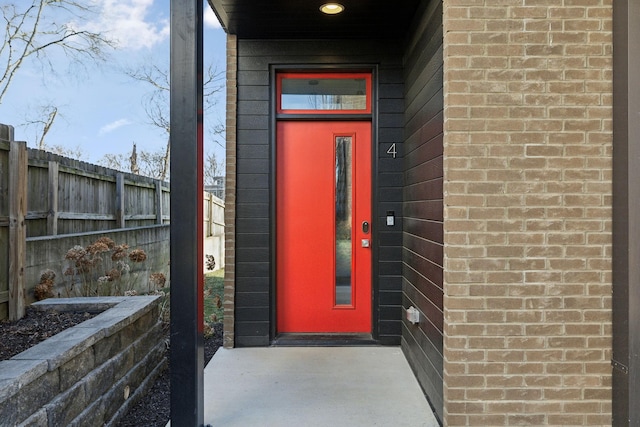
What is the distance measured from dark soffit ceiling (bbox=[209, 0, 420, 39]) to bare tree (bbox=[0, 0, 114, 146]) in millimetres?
4164

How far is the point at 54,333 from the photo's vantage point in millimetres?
2553

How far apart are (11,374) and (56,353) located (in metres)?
0.26

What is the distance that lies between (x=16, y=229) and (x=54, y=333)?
35.0 inches

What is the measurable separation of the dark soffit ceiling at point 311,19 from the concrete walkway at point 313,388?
264cm

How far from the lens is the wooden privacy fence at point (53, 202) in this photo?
9.63 ft

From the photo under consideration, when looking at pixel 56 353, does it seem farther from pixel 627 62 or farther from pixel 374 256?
pixel 627 62

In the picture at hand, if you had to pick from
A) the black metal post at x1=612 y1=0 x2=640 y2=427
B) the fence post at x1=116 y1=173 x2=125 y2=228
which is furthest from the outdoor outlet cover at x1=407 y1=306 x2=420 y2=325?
the fence post at x1=116 y1=173 x2=125 y2=228

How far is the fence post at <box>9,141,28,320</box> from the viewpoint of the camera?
9.55 feet

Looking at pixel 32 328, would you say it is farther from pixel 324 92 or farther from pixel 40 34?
pixel 40 34

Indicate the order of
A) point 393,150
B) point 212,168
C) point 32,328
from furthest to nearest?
point 212,168, point 393,150, point 32,328

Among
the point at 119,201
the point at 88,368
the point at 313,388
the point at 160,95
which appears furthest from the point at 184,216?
the point at 160,95

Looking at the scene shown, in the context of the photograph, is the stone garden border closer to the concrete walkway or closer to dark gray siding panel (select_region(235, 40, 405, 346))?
the concrete walkway

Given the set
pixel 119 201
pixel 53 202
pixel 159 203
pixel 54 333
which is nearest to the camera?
pixel 54 333

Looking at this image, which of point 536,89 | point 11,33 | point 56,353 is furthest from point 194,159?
point 11,33
